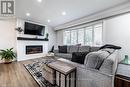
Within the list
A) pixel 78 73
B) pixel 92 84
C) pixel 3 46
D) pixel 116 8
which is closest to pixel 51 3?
pixel 116 8

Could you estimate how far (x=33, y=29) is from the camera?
6.27 m

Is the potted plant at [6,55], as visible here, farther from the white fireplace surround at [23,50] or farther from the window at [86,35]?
the window at [86,35]

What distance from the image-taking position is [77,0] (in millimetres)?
3379

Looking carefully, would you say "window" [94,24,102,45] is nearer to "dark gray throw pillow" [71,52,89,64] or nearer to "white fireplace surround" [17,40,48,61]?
"dark gray throw pillow" [71,52,89,64]

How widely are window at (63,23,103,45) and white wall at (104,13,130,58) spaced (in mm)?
440

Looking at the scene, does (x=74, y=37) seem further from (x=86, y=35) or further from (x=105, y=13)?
(x=105, y=13)

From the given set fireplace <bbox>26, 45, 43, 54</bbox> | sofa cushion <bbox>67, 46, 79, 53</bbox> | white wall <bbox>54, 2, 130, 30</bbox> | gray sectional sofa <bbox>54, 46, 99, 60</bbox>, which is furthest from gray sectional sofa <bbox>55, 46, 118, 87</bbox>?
fireplace <bbox>26, 45, 43, 54</bbox>

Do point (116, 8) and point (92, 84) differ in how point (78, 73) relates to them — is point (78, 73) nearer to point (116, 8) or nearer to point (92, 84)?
point (92, 84)

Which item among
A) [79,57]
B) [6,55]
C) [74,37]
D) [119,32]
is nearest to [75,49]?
[74,37]

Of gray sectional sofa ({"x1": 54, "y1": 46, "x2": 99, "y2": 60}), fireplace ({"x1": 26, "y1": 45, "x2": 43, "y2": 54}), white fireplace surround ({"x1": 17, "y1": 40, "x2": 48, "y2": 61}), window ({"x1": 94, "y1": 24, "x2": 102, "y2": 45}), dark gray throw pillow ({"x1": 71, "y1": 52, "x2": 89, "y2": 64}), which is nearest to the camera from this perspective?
dark gray throw pillow ({"x1": 71, "y1": 52, "x2": 89, "y2": 64})

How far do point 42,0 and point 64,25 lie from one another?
341cm

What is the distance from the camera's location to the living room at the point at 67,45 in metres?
1.75

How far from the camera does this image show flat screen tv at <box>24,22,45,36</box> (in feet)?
19.3

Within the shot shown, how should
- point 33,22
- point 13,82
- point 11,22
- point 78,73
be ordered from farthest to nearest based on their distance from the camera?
point 33,22 → point 11,22 → point 13,82 → point 78,73
